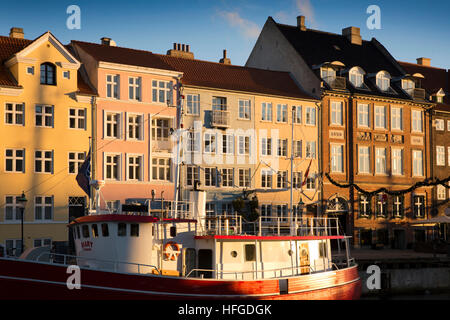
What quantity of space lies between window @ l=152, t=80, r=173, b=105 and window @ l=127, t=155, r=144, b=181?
3.53 metres

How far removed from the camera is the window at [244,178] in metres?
44.9

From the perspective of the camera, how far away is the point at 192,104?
4331 cm

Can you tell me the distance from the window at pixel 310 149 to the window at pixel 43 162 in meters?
16.9

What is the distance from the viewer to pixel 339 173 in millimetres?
48844

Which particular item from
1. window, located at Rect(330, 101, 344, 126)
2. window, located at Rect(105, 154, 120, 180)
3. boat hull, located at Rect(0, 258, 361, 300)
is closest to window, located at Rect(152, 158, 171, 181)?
window, located at Rect(105, 154, 120, 180)

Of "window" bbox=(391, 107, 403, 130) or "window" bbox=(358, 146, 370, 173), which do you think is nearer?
"window" bbox=(358, 146, 370, 173)

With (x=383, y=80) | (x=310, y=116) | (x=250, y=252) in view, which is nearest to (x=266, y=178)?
(x=310, y=116)

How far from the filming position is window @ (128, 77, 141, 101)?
135 feet

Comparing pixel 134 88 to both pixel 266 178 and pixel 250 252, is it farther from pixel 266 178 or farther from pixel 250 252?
pixel 250 252

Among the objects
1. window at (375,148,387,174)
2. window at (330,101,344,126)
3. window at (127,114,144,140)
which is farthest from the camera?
window at (375,148,387,174)

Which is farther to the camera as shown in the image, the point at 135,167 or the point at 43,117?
the point at 135,167

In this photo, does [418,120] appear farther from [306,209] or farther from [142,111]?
[142,111]

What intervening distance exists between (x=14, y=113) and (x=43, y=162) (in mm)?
2854

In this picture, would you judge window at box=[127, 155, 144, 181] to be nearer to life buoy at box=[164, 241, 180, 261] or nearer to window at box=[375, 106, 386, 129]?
life buoy at box=[164, 241, 180, 261]
